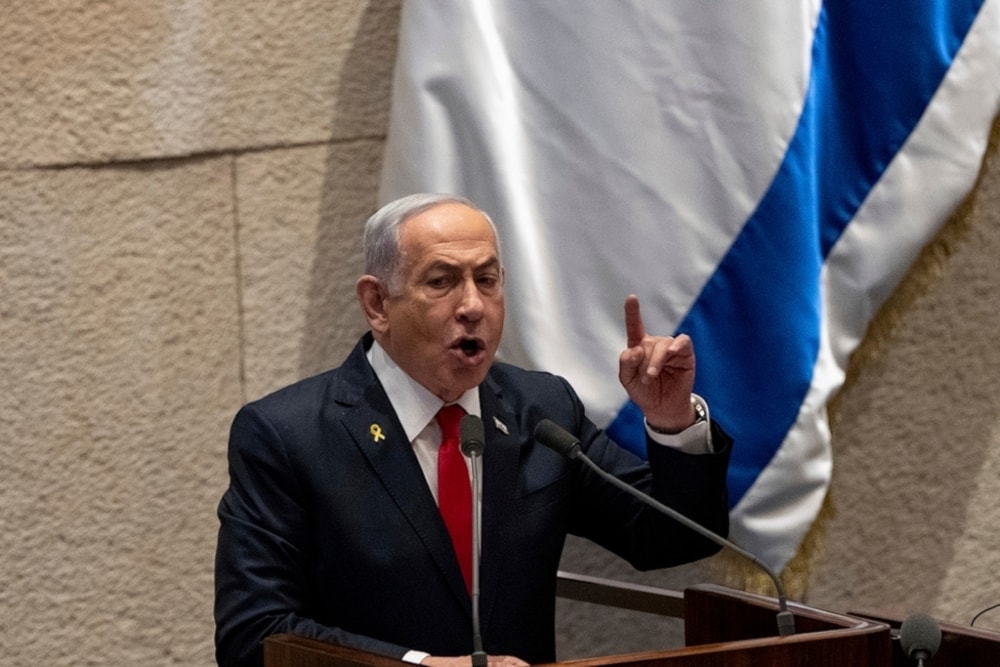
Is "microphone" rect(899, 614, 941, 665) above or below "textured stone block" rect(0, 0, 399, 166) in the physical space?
below

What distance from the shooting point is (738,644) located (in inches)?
78.1

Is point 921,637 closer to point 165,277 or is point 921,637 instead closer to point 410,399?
point 410,399

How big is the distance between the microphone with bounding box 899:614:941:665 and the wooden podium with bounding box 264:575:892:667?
0.11 ft

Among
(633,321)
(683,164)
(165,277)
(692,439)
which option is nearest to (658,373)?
(633,321)

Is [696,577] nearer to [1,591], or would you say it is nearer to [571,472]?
[571,472]

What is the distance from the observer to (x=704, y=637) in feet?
8.09

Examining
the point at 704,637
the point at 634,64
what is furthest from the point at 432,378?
the point at 634,64

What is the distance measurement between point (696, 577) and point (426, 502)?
1146 mm

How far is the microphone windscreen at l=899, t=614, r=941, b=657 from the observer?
2.15m

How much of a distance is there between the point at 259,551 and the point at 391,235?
60 cm

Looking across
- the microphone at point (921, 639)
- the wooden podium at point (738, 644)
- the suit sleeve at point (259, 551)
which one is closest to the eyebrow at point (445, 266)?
the suit sleeve at point (259, 551)

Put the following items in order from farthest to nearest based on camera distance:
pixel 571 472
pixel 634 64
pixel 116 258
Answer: pixel 116 258 → pixel 634 64 → pixel 571 472

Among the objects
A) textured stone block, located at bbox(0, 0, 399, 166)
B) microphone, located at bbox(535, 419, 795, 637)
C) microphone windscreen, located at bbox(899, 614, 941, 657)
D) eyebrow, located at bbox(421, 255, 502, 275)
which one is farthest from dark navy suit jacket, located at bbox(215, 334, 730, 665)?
textured stone block, located at bbox(0, 0, 399, 166)

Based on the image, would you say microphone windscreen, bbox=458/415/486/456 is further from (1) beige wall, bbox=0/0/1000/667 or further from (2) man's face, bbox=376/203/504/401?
(1) beige wall, bbox=0/0/1000/667
